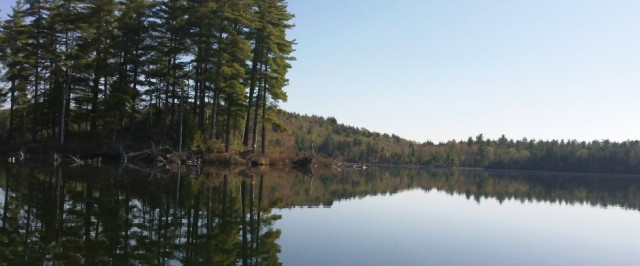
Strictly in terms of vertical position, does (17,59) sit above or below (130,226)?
above

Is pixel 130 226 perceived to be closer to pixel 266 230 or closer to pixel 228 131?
pixel 266 230

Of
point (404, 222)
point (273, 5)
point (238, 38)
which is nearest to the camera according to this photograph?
point (404, 222)

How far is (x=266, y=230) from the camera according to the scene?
35.0 feet

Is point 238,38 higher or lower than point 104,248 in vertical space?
higher

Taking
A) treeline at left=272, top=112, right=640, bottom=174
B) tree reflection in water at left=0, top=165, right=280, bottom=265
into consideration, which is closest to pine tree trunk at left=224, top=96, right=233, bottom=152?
tree reflection in water at left=0, top=165, right=280, bottom=265

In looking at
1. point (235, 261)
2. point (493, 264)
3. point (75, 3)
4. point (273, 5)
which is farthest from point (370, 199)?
point (75, 3)

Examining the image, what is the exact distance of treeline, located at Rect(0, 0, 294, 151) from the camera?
1400 inches

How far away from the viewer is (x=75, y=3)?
37406 mm

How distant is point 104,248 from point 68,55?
32778mm

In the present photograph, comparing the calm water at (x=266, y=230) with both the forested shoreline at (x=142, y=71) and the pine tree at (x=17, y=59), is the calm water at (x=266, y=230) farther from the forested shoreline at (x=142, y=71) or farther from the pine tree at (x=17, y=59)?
the pine tree at (x=17, y=59)

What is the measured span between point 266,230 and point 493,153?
474 ft

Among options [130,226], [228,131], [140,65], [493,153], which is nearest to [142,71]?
[140,65]

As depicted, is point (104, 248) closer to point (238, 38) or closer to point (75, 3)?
point (238, 38)

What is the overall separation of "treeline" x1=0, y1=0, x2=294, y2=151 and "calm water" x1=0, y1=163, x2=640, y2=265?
18302 millimetres
